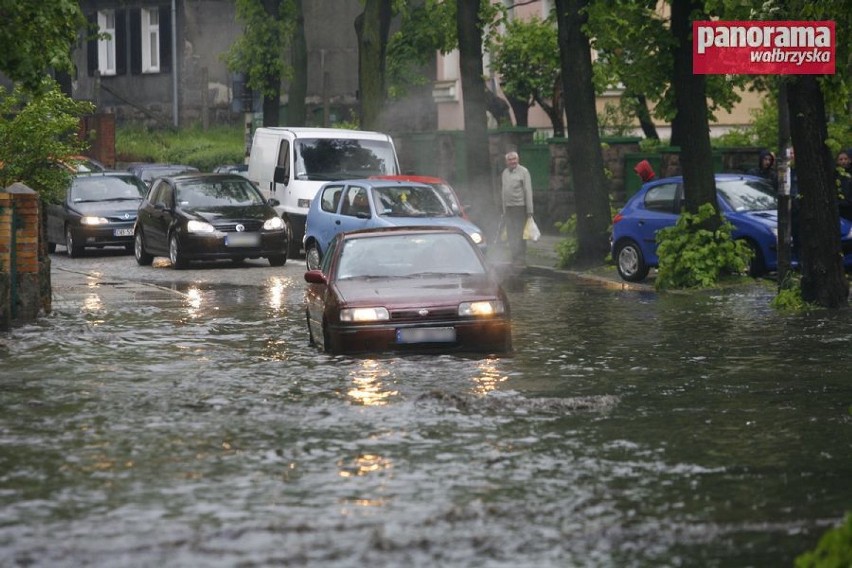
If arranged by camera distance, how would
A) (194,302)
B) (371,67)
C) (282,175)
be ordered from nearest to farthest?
1. (194,302)
2. (282,175)
3. (371,67)

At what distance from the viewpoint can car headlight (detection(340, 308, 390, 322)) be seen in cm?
1453

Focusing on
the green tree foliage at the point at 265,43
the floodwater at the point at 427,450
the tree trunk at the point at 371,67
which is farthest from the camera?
the green tree foliage at the point at 265,43

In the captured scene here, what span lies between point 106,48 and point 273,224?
1505 inches

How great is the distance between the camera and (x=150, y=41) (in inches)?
2431

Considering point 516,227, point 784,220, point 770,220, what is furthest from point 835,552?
point 516,227

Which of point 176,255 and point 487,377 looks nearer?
point 487,377

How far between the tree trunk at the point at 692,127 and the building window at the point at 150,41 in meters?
40.4

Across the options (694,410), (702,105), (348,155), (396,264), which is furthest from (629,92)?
(694,410)

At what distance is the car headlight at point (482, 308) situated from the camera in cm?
1463

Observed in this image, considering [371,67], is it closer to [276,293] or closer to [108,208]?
[108,208]

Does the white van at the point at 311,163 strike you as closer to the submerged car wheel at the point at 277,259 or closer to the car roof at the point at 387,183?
the submerged car wheel at the point at 277,259

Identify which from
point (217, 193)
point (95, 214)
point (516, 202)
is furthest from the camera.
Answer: point (95, 214)

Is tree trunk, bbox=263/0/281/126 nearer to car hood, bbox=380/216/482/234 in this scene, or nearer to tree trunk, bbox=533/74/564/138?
tree trunk, bbox=533/74/564/138

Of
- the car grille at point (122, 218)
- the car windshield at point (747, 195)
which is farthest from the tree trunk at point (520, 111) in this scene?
the car windshield at point (747, 195)
